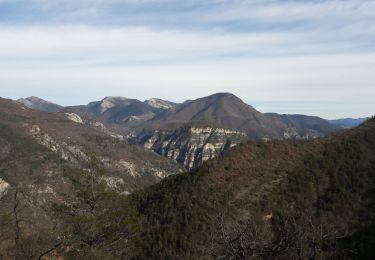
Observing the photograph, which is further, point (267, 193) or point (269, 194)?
point (267, 193)

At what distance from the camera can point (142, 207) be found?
98.1m

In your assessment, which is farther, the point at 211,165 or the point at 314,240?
the point at 211,165

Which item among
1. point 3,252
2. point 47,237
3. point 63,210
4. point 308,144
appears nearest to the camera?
point 3,252

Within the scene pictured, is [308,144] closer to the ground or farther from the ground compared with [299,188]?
farther from the ground

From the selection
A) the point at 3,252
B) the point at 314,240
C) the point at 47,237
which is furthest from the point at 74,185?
the point at 314,240

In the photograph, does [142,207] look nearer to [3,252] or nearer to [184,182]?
[184,182]

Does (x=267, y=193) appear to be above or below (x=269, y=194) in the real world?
above

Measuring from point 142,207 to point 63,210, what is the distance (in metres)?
66.4

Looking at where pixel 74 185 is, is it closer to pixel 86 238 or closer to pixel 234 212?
pixel 86 238

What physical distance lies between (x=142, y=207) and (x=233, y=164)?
2187 cm

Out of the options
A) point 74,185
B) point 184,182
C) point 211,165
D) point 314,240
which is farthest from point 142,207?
point 314,240

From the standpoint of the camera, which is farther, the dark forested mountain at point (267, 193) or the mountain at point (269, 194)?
the dark forested mountain at point (267, 193)

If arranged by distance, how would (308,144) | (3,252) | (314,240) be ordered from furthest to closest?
(308,144)
(3,252)
(314,240)

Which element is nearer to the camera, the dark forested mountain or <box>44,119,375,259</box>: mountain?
<box>44,119,375,259</box>: mountain
